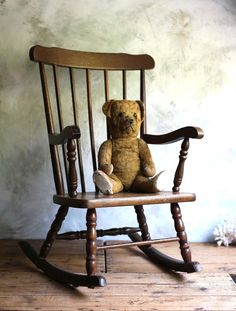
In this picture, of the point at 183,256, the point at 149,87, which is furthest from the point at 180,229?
the point at 149,87

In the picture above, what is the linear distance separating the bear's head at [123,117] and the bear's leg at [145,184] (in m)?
0.18

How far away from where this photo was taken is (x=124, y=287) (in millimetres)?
1253

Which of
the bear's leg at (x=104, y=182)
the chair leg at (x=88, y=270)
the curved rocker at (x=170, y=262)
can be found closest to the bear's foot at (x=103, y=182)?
the bear's leg at (x=104, y=182)

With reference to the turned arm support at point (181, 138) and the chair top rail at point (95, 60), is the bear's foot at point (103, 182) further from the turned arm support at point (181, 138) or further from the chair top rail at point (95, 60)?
the chair top rail at point (95, 60)

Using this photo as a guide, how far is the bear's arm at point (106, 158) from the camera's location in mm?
1406

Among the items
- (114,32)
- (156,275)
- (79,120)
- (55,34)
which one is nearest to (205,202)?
(156,275)

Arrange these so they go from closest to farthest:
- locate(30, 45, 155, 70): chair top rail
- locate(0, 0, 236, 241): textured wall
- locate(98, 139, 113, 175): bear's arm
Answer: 1. locate(98, 139, 113, 175): bear's arm
2. locate(30, 45, 155, 70): chair top rail
3. locate(0, 0, 236, 241): textured wall

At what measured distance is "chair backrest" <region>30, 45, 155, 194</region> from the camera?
1.48m

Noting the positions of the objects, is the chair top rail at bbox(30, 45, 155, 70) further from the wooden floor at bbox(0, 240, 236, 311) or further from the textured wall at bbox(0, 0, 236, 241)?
the wooden floor at bbox(0, 240, 236, 311)

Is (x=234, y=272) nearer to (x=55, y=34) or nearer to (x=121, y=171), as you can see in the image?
(x=121, y=171)

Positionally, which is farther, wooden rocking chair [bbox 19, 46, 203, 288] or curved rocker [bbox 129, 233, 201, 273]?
curved rocker [bbox 129, 233, 201, 273]

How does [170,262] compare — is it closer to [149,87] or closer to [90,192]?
[90,192]

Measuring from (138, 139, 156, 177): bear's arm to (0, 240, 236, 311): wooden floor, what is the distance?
0.36 m

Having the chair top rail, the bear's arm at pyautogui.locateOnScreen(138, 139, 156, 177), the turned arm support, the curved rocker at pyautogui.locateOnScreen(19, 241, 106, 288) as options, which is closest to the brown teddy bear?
the bear's arm at pyautogui.locateOnScreen(138, 139, 156, 177)
